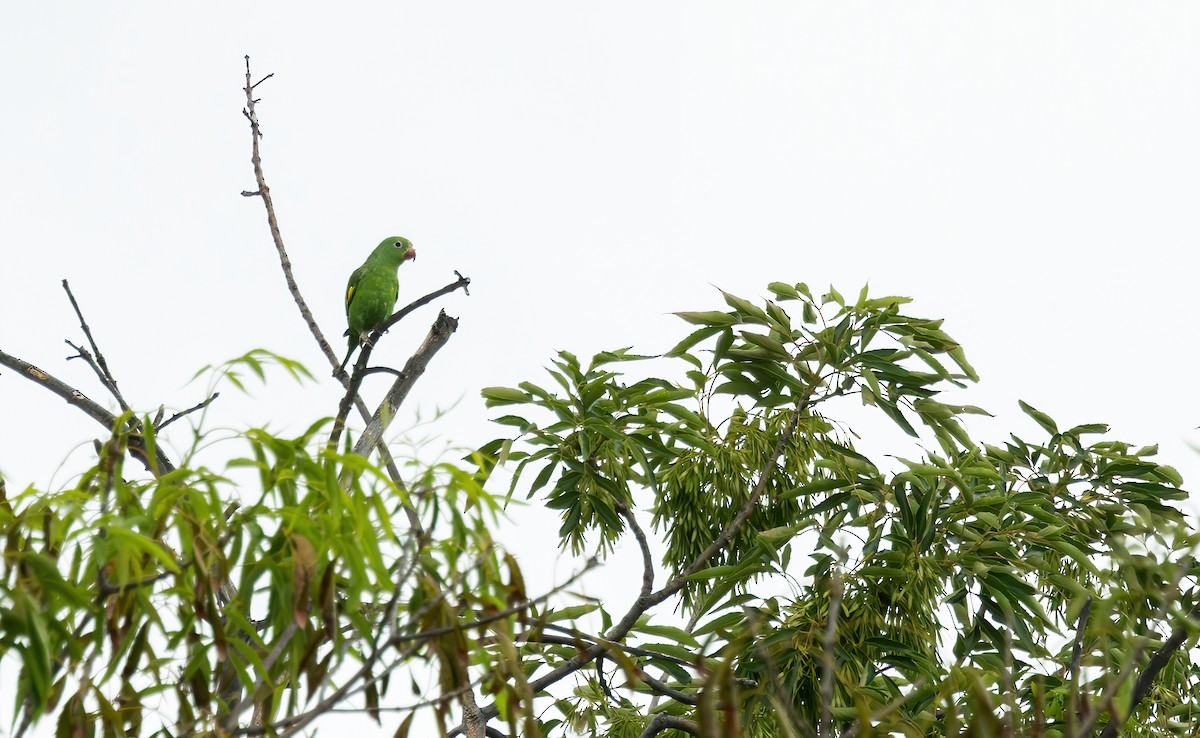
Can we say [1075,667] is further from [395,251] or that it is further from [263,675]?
[395,251]

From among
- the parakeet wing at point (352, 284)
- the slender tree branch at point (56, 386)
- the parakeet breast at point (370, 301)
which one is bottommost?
the slender tree branch at point (56, 386)

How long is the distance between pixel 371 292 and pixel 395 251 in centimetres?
41

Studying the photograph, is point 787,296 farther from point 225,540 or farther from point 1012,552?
point 225,540

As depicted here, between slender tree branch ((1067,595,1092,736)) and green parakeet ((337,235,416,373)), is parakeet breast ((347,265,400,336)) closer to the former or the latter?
green parakeet ((337,235,416,373))

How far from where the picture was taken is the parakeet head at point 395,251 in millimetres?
5414

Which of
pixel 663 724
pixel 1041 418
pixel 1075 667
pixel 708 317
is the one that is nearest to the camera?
pixel 1075 667

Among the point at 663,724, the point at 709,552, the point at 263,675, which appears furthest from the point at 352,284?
the point at 263,675

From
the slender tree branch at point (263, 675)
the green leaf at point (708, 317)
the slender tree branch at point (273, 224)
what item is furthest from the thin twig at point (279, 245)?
the slender tree branch at point (263, 675)

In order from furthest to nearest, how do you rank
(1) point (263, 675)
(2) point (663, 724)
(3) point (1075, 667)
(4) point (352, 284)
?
(4) point (352, 284) → (2) point (663, 724) → (1) point (263, 675) → (3) point (1075, 667)

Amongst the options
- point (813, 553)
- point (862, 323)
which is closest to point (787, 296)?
point (862, 323)

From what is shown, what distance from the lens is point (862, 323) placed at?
9.09ft

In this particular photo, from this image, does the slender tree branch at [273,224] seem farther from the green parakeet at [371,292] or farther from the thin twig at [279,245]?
the green parakeet at [371,292]

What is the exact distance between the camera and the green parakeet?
5137mm

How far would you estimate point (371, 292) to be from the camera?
5.13 metres
